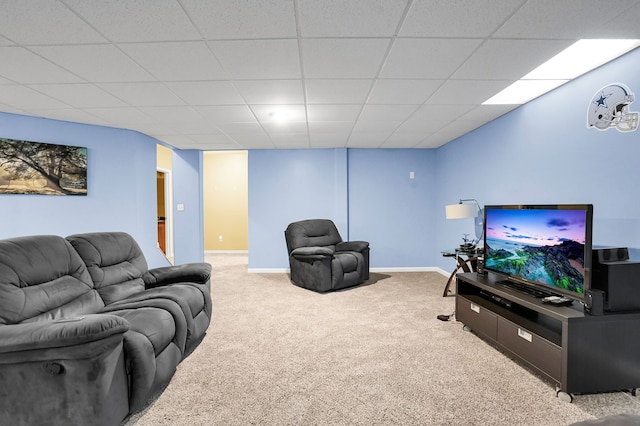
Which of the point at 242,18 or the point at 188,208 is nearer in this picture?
the point at 242,18

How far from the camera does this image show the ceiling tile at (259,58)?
2.27m

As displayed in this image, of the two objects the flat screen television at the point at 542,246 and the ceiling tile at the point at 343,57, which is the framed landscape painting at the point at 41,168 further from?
the flat screen television at the point at 542,246

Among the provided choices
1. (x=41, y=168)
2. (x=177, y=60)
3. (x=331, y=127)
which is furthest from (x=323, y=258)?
(x=41, y=168)

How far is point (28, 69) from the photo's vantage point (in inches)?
105

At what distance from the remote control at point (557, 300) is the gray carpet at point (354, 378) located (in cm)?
54

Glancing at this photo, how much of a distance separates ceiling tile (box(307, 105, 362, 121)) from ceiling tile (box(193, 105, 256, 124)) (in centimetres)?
77

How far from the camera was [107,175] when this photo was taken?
4.54 m

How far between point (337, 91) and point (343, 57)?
72 centimetres

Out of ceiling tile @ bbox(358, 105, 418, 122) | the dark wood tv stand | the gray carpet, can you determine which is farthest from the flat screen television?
ceiling tile @ bbox(358, 105, 418, 122)

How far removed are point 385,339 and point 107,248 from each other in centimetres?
259

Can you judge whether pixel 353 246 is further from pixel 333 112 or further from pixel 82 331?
pixel 82 331

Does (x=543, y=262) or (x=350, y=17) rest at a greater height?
(x=350, y=17)

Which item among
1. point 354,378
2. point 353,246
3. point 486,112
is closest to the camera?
point 354,378

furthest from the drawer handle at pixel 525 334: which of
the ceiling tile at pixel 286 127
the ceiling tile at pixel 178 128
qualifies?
the ceiling tile at pixel 178 128
